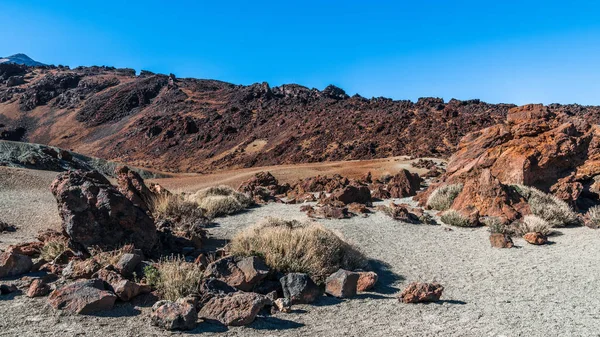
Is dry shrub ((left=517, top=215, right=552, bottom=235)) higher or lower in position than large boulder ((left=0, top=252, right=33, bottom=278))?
higher

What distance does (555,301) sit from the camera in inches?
232

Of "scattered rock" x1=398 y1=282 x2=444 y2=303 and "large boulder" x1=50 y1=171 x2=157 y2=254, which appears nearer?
"scattered rock" x1=398 y1=282 x2=444 y2=303

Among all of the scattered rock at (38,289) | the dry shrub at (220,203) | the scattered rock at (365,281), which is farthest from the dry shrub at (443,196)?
the scattered rock at (38,289)

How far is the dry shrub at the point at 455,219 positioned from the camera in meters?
11.1

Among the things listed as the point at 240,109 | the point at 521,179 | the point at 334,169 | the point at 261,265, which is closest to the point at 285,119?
the point at 240,109

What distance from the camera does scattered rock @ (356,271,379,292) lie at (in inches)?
248

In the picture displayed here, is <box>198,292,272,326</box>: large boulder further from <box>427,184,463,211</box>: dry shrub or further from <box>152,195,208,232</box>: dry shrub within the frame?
<box>427,184,463,211</box>: dry shrub

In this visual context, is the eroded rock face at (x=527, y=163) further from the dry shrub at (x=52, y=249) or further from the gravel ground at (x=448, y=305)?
the dry shrub at (x=52, y=249)

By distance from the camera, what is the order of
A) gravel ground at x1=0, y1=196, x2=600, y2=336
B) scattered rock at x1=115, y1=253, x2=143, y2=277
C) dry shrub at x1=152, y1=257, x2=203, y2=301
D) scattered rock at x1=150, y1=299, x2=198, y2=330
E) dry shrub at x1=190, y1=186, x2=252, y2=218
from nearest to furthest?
scattered rock at x1=150, y1=299, x2=198, y2=330, gravel ground at x1=0, y1=196, x2=600, y2=336, dry shrub at x1=152, y1=257, x2=203, y2=301, scattered rock at x1=115, y1=253, x2=143, y2=277, dry shrub at x1=190, y1=186, x2=252, y2=218

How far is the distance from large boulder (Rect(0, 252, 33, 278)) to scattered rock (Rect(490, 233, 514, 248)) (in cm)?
866

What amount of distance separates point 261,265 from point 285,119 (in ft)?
158

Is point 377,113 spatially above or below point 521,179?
above

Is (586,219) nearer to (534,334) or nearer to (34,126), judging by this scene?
(534,334)

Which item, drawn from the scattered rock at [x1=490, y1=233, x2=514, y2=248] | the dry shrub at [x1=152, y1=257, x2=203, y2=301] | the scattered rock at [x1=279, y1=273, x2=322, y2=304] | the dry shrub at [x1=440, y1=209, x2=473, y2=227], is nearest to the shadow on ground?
the scattered rock at [x1=279, y1=273, x2=322, y2=304]
